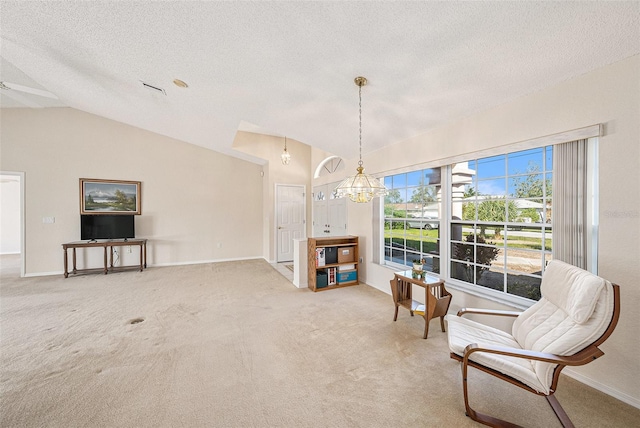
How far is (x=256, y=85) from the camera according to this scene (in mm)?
2838

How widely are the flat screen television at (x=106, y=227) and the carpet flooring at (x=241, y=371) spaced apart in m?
1.69

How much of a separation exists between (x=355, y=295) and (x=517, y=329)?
224 cm

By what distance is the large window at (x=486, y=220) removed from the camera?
2398 millimetres

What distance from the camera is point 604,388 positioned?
6.10 feet

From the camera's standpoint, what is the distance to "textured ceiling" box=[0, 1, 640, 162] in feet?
5.56

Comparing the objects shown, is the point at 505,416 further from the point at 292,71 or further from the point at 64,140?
the point at 64,140

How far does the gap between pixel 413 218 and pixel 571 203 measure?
70.6 inches

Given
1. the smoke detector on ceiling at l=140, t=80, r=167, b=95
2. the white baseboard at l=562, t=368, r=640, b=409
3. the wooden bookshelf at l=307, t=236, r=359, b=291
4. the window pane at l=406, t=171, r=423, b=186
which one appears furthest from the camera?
the wooden bookshelf at l=307, t=236, r=359, b=291

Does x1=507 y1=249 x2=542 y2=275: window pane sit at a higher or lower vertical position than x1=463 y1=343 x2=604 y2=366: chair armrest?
higher

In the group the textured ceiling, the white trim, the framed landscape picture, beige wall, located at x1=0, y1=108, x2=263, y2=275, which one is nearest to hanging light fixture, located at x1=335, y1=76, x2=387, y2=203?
the textured ceiling

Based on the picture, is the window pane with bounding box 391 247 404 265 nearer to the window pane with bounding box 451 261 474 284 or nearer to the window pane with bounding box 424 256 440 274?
the window pane with bounding box 424 256 440 274

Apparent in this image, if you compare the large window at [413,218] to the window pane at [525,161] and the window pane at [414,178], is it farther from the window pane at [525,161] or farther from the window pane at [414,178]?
the window pane at [525,161]

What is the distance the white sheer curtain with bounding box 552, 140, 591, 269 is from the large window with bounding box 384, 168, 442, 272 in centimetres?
123

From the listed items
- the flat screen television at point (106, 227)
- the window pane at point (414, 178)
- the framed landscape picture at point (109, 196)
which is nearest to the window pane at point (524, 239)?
the window pane at point (414, 178)
